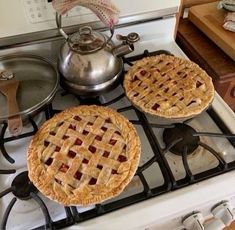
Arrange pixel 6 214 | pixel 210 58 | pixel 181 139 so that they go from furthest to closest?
pixel 210 58
pixel 181 139
pixel 6 214

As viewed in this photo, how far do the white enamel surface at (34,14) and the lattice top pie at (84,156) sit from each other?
0.24m

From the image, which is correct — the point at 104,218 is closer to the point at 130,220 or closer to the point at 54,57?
the point at 130,220

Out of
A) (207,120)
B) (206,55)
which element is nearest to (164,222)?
(207,120)

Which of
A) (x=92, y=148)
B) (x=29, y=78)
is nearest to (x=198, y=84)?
(x=92, y=148)

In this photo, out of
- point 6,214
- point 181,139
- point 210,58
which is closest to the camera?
point 6,214

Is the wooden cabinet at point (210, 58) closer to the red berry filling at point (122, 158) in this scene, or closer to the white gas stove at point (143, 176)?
the white gas stove at point (143, 176)

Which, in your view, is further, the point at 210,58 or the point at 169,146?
the point at 210,58

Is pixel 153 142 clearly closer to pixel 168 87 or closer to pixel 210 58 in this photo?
pixel 168 87

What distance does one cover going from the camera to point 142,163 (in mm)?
563

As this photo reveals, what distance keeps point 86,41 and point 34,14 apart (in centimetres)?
16

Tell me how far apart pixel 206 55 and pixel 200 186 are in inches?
17.9

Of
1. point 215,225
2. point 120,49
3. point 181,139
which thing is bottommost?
point 215,225

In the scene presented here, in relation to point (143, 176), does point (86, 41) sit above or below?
above

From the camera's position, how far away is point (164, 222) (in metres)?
0.51
